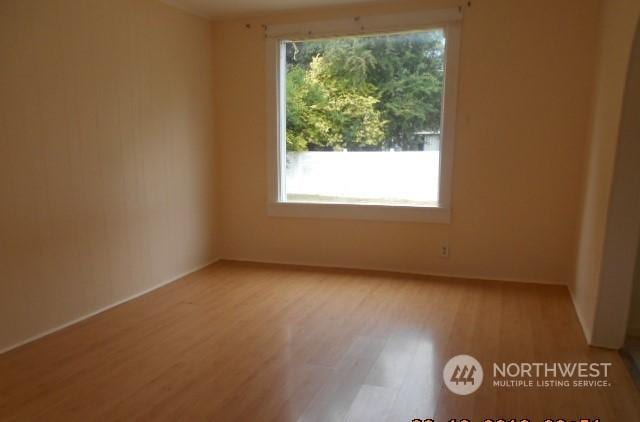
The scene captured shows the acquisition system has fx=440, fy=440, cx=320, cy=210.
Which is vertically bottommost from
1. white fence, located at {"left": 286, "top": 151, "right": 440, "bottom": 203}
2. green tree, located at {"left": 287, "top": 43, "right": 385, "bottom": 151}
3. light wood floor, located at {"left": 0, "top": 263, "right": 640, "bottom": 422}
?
light wood floor, located at {"left": 0, "top": 263, "right": 640, "bottom": 422}

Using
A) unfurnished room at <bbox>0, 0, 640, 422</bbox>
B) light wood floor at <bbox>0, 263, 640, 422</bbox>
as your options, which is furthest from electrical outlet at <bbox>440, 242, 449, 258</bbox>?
light wood floor at <bbox>0, 263, 640, 422</bbox>

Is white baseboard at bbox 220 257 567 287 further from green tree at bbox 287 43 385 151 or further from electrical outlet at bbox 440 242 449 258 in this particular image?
green tree at bbox 287 43 385 151

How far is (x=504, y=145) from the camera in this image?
12.7 feet

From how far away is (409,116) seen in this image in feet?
13.7

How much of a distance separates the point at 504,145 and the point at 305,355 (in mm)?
2567

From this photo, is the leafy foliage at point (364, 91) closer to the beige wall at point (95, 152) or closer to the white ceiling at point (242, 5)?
the white ceiling at point (242, 5)

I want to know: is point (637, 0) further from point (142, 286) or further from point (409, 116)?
point (142, 286)

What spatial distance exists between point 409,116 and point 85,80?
272cm

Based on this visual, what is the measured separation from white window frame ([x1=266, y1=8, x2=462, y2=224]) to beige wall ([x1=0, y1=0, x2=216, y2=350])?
0.71 metres

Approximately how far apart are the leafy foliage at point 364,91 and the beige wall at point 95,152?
1.00m

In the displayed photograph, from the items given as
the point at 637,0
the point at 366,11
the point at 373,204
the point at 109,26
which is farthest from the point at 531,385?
the point at 109,26

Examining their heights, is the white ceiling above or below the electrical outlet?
above

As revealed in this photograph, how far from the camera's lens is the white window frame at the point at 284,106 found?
3.91 metres

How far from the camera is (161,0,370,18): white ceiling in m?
3.99
